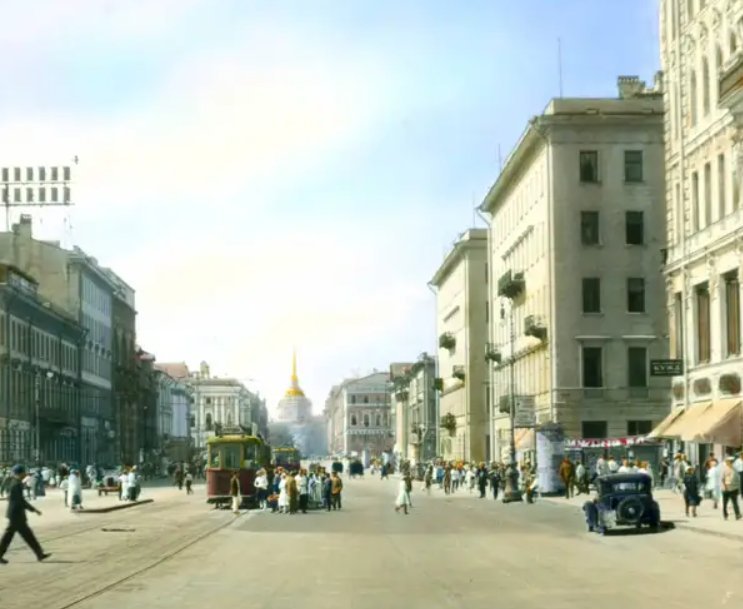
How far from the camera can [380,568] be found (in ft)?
80.8

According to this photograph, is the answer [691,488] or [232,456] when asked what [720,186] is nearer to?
[691,488]

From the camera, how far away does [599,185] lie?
7669 centimetres

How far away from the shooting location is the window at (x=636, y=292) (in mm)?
76688

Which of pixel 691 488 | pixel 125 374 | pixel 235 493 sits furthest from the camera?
pixel 125 374

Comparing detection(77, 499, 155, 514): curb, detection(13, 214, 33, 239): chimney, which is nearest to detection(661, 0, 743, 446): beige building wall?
detection(77, 499, 155, 514): curb

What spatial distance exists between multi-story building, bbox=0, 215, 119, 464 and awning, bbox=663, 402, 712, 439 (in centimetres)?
6577

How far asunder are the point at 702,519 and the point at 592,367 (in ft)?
122

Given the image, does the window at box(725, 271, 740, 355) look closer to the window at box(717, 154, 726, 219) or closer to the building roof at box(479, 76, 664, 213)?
the window at box(717, 154, 726, 219)

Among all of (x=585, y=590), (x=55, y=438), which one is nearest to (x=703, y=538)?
(x=585, y=590)

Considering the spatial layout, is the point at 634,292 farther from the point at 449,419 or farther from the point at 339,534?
the point at 449,419

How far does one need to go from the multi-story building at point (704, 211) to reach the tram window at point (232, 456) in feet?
54.6

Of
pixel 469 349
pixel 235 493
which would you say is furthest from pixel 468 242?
pixel 235 493

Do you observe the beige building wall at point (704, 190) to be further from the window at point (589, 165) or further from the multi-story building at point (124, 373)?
the multi-story building at point (124, 373)

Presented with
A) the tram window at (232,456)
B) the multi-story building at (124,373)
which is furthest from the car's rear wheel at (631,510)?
the multi-story building at (124,373)
